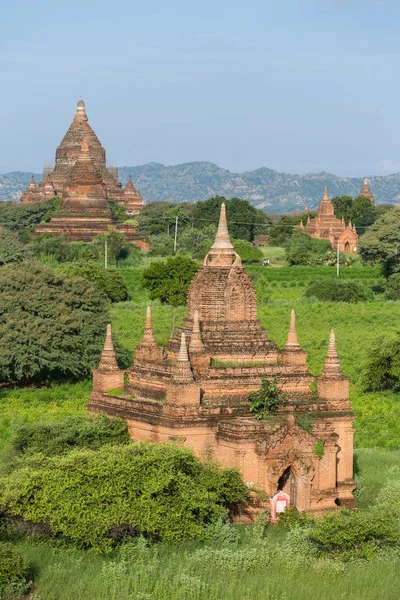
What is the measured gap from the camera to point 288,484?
100 ft

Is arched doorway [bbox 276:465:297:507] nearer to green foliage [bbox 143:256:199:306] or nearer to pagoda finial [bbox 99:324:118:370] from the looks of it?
pagoda finial [bbox 99:324:118:370]

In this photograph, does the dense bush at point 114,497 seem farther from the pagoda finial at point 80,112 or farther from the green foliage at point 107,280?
the pagoda finial at point 80,112

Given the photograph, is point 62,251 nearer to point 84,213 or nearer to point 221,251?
point 84,213

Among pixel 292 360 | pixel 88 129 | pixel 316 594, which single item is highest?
pixel 88 129

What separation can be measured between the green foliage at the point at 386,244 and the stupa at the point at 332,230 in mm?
25981

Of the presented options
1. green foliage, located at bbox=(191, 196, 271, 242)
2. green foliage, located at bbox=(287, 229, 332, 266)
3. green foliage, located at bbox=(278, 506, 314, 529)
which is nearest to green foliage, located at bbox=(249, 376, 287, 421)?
green foliage, located at bbox=(278, 506, 314, 529)

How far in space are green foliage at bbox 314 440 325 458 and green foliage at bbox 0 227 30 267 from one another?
47.4m

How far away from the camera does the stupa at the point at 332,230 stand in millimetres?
113375

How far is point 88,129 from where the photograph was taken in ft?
420

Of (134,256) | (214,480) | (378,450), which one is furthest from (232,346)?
(134,256)

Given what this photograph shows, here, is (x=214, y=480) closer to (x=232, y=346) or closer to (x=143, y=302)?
(x=232, y=346)

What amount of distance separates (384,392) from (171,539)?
22087mm

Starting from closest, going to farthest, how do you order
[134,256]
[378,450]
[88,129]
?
[378,450] < [134,256] < [88,129]

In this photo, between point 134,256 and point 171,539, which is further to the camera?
point 134,256
